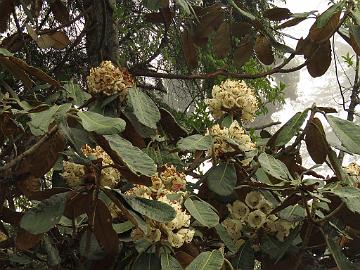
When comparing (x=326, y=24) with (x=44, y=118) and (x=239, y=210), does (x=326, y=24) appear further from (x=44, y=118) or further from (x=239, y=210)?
(x=44, y=118)

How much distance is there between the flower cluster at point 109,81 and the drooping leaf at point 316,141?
0.39m

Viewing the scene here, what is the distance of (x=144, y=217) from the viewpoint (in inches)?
35.1

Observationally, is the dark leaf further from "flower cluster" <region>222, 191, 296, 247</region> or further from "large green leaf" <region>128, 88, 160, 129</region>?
"flower cluster" <region>222, 191, 296, 247</region>

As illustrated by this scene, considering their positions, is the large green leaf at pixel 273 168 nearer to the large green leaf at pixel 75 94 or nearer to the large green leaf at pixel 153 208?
the large green leaf at pixel 153 208

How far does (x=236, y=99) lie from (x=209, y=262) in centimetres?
52

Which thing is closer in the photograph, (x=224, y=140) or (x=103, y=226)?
(x=103, y=226)

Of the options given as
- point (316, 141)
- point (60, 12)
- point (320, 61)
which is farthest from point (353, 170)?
point (60, 12)

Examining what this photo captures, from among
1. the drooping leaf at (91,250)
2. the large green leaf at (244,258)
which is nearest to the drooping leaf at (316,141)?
the large green leaf at (244,258)

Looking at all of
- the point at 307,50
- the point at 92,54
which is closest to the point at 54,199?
the point at 92,54

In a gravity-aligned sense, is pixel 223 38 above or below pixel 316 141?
above

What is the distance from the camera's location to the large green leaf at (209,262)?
0.82m

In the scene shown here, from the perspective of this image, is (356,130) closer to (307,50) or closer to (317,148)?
(317,148)

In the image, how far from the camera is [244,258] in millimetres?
1053

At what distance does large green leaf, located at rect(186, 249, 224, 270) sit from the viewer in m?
0.82
